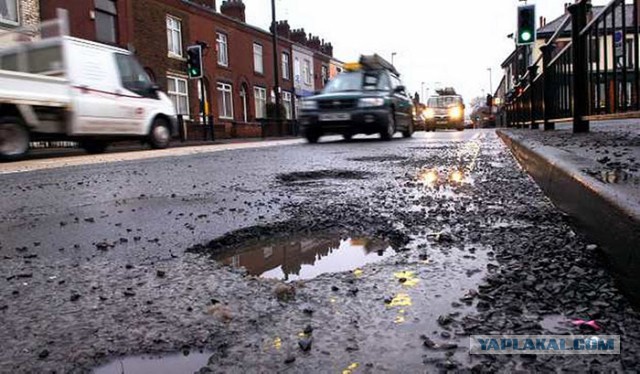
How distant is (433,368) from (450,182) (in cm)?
308

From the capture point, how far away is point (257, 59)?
34094mm

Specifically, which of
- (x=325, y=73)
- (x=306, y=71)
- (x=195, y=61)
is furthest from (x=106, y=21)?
(x=325, y=73)

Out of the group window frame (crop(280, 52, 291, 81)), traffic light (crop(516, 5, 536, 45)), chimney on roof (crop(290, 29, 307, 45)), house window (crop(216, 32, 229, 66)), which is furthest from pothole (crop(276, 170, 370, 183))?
chimney on roof (crop(290, 29, 307, 45))

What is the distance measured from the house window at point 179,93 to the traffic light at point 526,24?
49.7ft

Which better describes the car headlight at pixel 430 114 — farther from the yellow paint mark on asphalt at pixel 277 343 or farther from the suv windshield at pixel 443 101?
the yellow paint mark on asphalt at pixel 277 343

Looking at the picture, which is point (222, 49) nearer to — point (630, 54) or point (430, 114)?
point (430, 114)

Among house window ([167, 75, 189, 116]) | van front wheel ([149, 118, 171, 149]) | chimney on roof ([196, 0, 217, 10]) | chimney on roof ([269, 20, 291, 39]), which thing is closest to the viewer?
van front wheel ([149, 118, 171, 149])

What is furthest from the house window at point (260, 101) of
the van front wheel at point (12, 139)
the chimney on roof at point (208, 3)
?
the van front wheel at point (12, 139)

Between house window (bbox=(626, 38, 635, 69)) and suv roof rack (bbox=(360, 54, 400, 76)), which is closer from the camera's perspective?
house window (bbox=(626, 38, 635, 69))

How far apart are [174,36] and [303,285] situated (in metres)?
A: 25.8

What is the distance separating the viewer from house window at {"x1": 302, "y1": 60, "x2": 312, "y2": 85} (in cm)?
4222

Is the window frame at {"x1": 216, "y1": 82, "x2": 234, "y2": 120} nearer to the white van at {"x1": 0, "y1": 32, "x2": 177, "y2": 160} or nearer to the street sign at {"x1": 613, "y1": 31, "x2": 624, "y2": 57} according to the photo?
the white van at {"x1": 0, "y1": 32, "x2": 177, "y2": 160}

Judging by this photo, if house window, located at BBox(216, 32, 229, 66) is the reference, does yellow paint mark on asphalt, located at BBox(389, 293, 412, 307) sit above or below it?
below

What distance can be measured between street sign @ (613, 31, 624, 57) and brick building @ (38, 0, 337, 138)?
18054mm
